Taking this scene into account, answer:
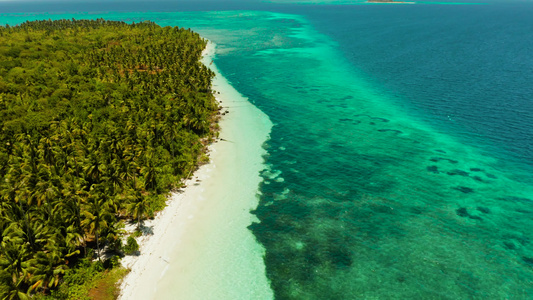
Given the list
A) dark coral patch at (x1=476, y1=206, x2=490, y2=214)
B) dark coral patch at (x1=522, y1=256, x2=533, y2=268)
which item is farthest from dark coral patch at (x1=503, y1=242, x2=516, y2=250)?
dark coral patch at (x1=476, y1=206, x2=490, y2=214)

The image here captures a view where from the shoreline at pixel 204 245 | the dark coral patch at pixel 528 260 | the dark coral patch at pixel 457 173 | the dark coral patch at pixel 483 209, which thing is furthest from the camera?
the dark coral patch at pixel 457 173

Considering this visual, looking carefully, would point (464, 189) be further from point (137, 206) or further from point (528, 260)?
point (137, 206)

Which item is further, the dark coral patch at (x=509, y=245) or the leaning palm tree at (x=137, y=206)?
the dark coral patch at (x=509, y=245)

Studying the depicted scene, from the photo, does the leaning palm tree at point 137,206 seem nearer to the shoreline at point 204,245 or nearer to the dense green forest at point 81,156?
the dense green forest at point 81,156

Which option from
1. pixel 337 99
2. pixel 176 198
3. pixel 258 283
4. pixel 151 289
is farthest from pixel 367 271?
pixel 337 99

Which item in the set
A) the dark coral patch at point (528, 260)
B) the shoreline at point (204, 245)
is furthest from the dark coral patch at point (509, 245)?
the shoreline at point (204, 245)

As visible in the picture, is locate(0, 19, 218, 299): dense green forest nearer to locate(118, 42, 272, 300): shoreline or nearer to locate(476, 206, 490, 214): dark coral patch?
locate(118, 42, 272, 300): shoreline

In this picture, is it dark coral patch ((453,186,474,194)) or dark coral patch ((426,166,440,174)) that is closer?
dark coral patch ((453,186,474,194))

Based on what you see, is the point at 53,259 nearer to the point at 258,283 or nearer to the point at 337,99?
the point at 258,283
